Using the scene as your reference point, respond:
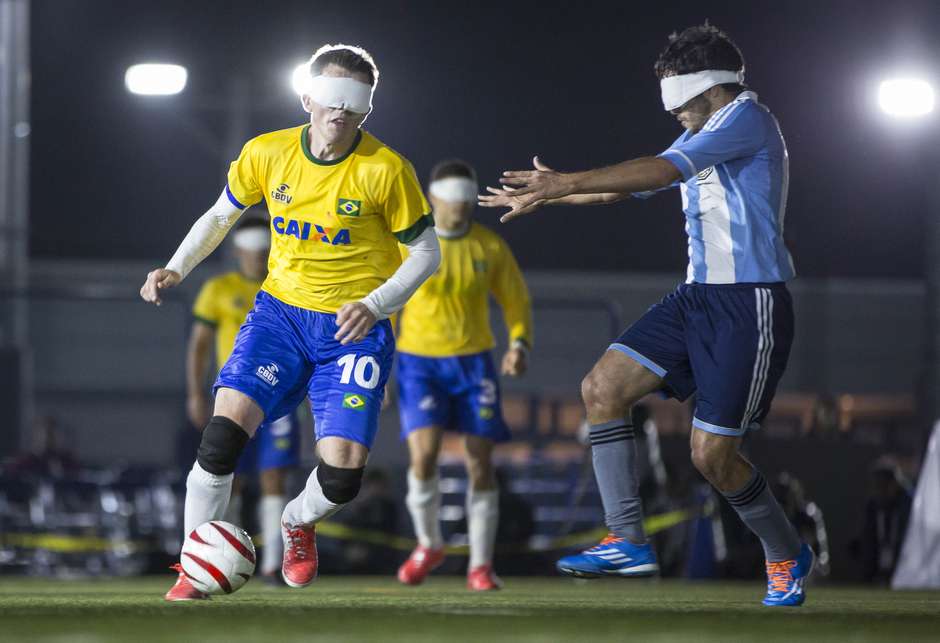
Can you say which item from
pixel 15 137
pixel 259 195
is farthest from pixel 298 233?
pixel 15 137

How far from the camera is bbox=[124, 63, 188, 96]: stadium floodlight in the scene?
1416 centimetres

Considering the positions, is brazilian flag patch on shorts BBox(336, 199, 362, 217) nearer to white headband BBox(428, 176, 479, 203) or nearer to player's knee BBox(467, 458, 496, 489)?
white headband BBox(428, 176, 479, 203)

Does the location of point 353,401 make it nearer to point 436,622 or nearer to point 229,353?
point 436,622

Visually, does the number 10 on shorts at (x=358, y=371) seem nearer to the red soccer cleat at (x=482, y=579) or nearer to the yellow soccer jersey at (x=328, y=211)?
the yellow soccer jersey at (x=328, y=211)

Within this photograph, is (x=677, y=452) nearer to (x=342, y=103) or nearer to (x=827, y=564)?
(x=827, y=564)

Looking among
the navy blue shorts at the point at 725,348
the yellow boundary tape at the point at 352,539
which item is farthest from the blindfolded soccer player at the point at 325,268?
the yellow boundary tape at the point at 352,539

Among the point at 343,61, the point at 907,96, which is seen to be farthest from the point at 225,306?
the point at 907,96

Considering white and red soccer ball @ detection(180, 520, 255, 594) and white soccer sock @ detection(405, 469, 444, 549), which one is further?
white soccer sock @ detection(405, 469, 444, 549)

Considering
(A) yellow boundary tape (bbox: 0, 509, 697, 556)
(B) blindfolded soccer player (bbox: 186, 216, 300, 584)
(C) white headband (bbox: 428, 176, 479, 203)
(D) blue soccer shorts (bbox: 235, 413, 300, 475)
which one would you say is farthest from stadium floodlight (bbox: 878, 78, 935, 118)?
(D) blue soccer shorts (bbox: 235, 413, 300, 475)

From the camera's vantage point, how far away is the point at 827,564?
12750 mm

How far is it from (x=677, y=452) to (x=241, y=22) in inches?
645

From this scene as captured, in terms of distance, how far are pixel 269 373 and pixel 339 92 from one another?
1107 mm

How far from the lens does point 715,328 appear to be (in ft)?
19.1

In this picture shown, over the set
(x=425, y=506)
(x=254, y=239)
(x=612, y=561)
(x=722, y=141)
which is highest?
(x=254, y=239)
